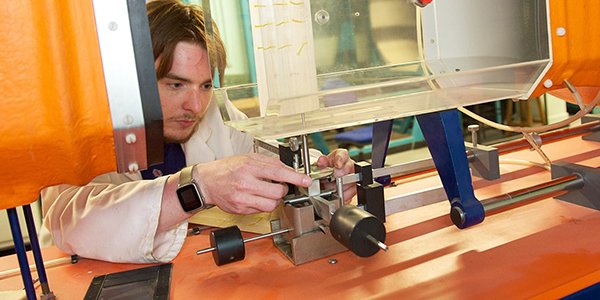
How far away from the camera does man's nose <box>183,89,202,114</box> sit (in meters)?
1.36

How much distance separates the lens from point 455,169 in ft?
3.34

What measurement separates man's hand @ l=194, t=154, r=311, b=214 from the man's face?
1.18ft

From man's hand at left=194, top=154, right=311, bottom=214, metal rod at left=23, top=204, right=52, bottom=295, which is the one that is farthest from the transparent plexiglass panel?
metal rod at left=23, top=204, right=52, bottom=295

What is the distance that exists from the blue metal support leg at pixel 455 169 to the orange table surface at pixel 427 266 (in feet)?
0.15

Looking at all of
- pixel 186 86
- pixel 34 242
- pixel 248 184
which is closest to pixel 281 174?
pixel 248 184

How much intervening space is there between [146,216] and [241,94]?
332mm

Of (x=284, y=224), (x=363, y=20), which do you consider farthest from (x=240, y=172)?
(x=363, y=20)

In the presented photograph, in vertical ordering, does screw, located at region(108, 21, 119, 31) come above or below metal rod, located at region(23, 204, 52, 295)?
above

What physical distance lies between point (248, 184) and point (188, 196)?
0.43 ft

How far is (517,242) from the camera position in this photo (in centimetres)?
96

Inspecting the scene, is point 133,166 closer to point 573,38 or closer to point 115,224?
point 115,224

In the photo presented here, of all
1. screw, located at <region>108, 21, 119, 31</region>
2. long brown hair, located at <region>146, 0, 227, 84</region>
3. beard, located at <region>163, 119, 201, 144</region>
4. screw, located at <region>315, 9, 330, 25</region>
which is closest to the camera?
screw, located at <region>108, 21, 119, 31</region>

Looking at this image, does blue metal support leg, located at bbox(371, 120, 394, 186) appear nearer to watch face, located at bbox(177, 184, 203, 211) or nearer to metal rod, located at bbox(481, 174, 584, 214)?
metal rod, located at bbox(481, 174, 584, 214)

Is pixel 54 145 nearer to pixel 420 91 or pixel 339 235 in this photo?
pixel 339 235
